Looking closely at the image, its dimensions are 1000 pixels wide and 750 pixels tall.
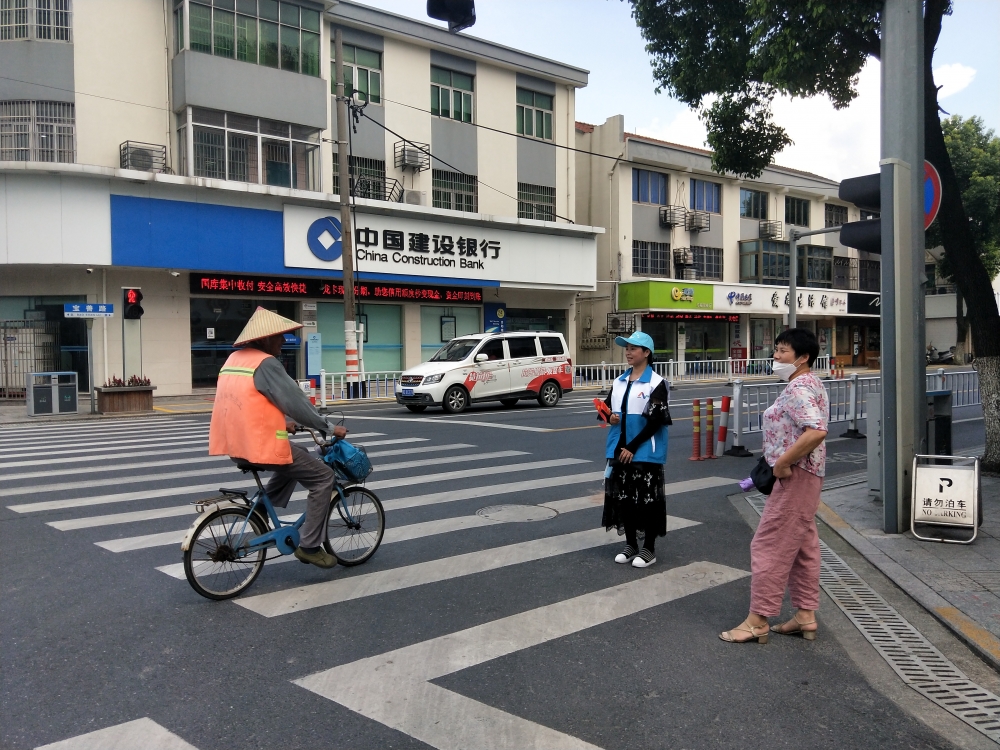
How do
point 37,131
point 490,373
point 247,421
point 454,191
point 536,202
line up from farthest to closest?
point 536,202 < point 454,191 < point 37,131 < point 490,373 < point 247,421

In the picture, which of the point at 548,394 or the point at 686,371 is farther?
the point at 686,371

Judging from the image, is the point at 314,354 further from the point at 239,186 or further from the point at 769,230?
the point at 769,230

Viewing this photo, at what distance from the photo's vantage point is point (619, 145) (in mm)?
35062

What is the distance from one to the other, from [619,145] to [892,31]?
94.7 ft

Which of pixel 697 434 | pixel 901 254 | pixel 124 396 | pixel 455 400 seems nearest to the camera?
pixel 901 254

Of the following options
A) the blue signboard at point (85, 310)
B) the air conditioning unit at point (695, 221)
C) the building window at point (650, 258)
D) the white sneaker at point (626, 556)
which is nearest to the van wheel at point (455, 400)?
the blue signboard at point (85, 310)

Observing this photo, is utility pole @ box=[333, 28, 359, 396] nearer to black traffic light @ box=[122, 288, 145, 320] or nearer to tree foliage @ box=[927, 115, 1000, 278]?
black traffic light @ box=[122, 288, 145, 320]

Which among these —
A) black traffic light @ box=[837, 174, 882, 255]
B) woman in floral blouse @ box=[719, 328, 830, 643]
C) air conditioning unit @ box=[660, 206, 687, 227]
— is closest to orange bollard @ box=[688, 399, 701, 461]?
black traffic light @ box=[837, 174, 882, 255]

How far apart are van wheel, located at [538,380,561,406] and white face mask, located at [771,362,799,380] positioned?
606 inches

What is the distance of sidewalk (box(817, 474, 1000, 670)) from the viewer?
4800 mm

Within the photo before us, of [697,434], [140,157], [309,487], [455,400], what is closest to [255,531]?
[309,487]

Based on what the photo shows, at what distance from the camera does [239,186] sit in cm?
2280

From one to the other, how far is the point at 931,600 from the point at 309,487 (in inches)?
165

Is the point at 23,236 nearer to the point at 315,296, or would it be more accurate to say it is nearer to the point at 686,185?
the point at 315,296
